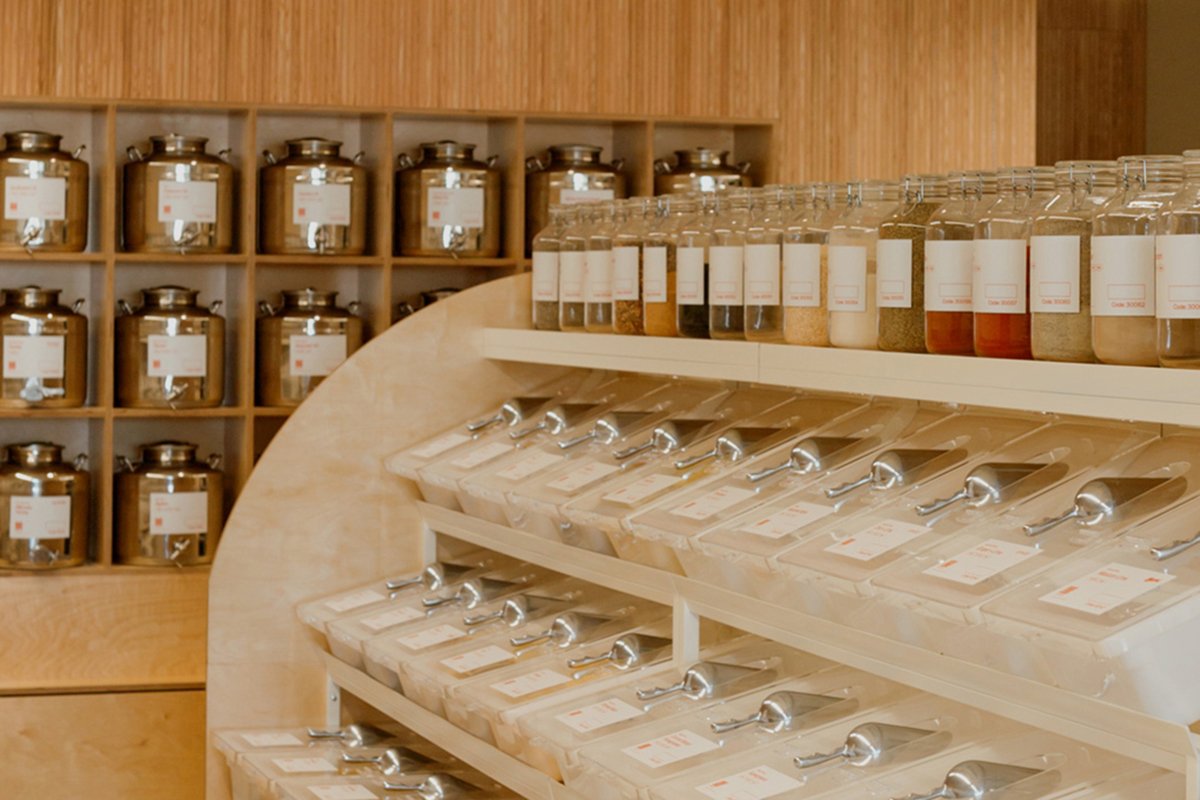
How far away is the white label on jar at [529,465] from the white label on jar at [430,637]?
10.5 inches

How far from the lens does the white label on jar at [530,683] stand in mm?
2232

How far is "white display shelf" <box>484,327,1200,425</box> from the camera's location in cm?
144

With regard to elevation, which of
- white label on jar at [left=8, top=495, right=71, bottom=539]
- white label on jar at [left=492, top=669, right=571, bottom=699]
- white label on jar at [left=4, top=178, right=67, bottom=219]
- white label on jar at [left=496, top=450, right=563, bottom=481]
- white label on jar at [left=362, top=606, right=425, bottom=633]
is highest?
white label on jar at [left=4, top=178, right=67, bottom=219]

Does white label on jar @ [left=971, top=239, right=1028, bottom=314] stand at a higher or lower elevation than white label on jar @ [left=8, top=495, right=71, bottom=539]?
higher

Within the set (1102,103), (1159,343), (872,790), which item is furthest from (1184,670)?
(1102,103)

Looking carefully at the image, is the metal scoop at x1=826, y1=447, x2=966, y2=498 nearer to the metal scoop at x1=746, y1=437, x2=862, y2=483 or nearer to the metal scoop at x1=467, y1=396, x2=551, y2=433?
the metal scoop at x1=746, y1=437, x2=862, y2=483

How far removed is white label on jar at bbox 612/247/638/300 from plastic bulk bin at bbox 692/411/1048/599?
0.66 m

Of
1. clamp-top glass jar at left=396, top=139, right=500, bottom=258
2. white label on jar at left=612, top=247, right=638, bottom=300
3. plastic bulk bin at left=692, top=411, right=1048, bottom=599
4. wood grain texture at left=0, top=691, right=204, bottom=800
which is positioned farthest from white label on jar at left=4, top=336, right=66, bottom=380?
plastic bulk bin at left=692, top=411, right=1048, bottom=599

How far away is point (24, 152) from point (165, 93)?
439 millimetres

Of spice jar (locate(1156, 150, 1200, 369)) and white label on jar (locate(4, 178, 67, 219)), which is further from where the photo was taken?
white label on jar (locate(4, 178, 67, 219))

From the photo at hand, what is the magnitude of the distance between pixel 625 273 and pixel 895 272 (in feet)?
2.48

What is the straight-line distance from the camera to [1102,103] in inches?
204

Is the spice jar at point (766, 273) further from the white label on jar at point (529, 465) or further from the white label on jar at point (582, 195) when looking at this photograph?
the white label on jar at point (582, 195)

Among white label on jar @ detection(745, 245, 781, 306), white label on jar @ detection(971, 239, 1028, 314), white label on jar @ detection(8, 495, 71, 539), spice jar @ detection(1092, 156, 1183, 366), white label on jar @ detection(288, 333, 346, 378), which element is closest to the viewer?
spice jar @ detection(1092, 156, 1183, 366)
